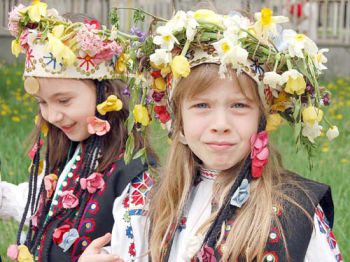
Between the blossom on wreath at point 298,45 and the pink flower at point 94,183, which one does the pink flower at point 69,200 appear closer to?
the pink flower at point 94,183

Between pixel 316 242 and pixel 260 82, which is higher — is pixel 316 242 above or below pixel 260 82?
below

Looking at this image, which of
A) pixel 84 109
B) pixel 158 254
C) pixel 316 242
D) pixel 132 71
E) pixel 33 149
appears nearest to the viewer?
pixel 316 242

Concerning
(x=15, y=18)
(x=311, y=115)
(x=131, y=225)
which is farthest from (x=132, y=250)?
(x=15, y=18)

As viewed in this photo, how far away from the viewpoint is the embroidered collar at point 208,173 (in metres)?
2.88

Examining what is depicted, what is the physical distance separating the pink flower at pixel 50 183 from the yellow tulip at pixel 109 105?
369 millimetres

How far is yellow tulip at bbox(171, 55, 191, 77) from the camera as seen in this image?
8.81 ft

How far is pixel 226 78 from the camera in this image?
8.84 ft

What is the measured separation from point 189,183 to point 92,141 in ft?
2.05

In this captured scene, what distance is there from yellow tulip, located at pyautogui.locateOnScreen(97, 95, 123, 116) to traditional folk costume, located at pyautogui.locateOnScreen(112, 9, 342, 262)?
1.68ft

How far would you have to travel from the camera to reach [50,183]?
3.53 metres

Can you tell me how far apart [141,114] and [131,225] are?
16.1 inches

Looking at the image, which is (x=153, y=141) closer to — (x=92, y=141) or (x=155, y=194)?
(x=92, y=141)

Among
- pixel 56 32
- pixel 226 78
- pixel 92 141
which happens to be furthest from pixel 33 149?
pixel 226 78

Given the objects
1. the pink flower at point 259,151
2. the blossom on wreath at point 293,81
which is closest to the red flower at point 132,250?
the pink flower at point 259,151
